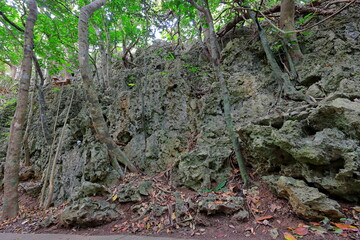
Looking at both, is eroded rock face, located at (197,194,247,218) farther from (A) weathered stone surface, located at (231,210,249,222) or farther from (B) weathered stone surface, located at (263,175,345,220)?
(B) weathered stone surface, located at (263,175,345,220)

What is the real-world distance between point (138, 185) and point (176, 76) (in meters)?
4.51

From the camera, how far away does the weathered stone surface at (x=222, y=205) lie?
3076 mm

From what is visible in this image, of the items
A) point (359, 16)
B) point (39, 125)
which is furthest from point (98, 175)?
point (359, 16)

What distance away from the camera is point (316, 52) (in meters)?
5.54

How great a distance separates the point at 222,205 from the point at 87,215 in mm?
2693

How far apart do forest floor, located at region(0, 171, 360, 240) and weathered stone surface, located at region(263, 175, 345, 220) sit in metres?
0.11

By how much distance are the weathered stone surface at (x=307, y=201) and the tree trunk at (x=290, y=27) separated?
449cm

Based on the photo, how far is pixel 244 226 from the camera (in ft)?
9.22

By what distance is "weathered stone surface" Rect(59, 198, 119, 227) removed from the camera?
3344 mm

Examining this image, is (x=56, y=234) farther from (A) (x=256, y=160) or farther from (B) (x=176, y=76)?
(B) (x=176, y=76)

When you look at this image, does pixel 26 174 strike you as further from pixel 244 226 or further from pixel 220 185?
pixel 244 226

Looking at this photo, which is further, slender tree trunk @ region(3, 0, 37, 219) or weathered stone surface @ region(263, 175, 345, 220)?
slender tree trunk @ region(3, 0, 37, 219)

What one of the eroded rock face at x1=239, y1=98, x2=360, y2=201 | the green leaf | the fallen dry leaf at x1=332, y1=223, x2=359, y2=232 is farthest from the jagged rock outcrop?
the fallen dry leaf at x1=332, y1=223, x2=359, y2=232

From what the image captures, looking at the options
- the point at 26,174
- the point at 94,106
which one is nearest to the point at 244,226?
the point at 94,106
